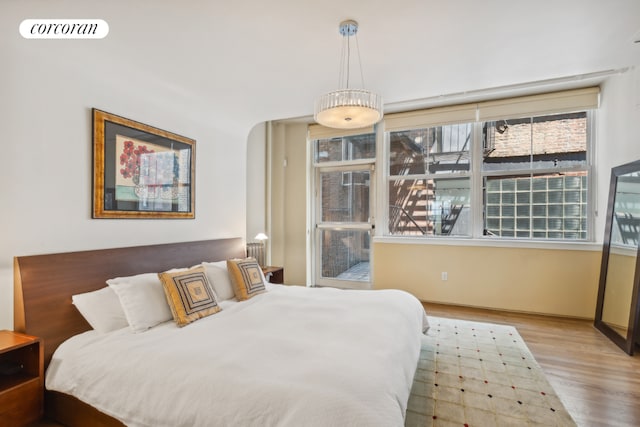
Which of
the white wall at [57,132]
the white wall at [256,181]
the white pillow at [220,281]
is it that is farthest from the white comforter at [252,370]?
the white wall at [256,181]

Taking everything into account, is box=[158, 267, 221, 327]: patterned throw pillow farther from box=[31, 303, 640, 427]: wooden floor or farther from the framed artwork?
box=[31, 303, 640, 427]: wooden floor

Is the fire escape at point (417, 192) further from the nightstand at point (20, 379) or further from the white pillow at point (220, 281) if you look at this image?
the nightstand at point (20, 379)

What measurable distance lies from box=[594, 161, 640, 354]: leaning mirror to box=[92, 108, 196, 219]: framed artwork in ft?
14.6

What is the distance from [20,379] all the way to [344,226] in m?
4.06

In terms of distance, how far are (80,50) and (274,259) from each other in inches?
146

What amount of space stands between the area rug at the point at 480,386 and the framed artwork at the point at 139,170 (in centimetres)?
270

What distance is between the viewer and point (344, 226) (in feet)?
16.9

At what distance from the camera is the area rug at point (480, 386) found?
192 cm

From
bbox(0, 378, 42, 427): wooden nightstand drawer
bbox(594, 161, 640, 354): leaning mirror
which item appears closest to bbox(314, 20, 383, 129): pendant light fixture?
bbox(0, 378, 42, 427): wooden nightstand drawer

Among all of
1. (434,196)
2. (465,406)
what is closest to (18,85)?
(465,406)

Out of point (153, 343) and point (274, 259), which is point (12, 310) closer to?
point (153, 343)

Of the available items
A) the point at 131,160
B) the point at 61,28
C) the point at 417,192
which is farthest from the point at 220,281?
the point at 417,192

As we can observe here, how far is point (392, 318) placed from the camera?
224 cm

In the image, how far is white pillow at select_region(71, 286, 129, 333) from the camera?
6.95 ft
